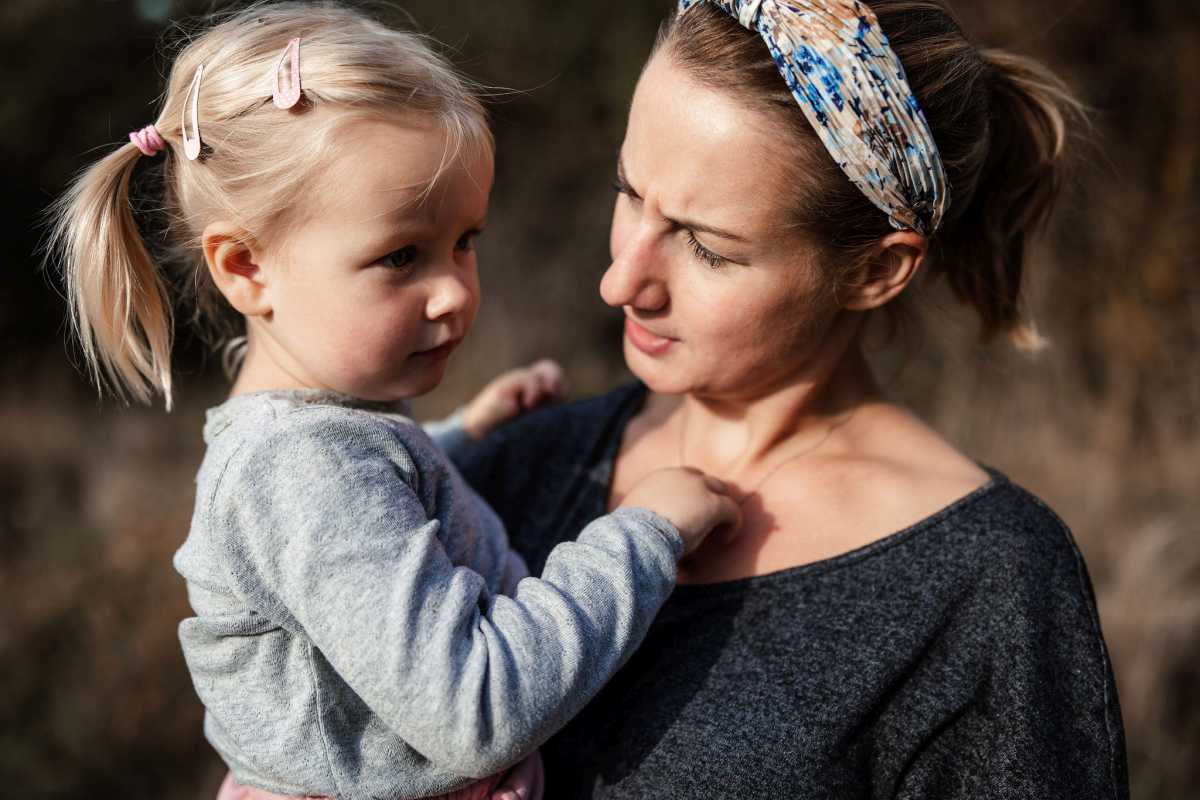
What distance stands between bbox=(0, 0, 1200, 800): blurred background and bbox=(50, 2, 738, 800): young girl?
12.6 inches

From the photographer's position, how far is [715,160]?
1708mm

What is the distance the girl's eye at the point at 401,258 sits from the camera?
155cm

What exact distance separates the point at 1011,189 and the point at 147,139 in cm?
164

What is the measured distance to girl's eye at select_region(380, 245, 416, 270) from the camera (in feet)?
5.08

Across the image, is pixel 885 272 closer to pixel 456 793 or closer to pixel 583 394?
pixel 456 793

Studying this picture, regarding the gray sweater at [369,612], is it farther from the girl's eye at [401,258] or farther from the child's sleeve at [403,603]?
the girl's eye at [401,258]

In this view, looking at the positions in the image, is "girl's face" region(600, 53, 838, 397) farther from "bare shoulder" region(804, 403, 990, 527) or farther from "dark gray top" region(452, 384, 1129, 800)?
"dark gray top" region(452, 384, 1129, 800)

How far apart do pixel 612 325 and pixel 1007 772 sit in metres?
6.55

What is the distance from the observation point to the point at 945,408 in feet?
16.8

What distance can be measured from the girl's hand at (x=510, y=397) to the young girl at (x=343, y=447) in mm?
662

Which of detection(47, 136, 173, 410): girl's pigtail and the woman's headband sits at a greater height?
the woman's headband

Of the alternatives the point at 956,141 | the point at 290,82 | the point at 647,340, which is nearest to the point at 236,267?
the point at 290,82

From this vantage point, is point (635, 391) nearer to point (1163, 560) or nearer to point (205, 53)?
point (205, 53)

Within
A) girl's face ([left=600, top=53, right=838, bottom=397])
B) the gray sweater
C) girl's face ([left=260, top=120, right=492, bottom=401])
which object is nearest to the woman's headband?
girl's face ([left=260, top=120, right=492, bottom=401])
